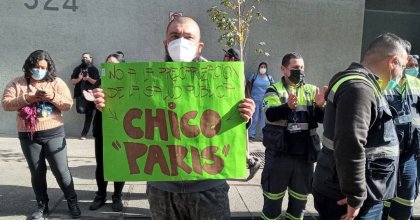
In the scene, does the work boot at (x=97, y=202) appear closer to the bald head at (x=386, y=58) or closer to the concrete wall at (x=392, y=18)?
the bald head at (x=386, y=58)

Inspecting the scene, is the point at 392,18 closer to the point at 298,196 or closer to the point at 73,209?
the point at 298,196

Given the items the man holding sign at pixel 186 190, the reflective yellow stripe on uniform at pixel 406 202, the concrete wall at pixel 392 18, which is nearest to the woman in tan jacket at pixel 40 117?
the man holding sign at pixel 186 190

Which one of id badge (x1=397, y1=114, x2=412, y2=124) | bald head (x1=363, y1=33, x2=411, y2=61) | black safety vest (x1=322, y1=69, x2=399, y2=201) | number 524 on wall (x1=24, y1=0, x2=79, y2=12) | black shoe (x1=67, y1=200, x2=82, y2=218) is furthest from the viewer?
number 524 on wall (x1=24, y1=0, x2=79, y2=12)

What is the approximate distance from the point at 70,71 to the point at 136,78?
7.22m

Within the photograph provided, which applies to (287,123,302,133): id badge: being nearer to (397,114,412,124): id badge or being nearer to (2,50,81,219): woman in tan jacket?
(397,114,412,124): id badge

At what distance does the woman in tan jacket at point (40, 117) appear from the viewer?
400cm

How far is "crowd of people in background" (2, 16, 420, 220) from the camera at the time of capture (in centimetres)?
219

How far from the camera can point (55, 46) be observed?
873cm

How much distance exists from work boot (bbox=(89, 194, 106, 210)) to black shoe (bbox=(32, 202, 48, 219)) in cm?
49

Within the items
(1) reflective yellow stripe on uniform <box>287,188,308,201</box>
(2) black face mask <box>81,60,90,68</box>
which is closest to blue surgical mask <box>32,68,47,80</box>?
(1) reflective yellow stripe on uniform <box>287,188,308,201</box>

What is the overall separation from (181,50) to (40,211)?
9.89 feet

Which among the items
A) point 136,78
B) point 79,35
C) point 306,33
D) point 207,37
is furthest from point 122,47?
point 136,78

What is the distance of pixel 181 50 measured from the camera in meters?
2.18

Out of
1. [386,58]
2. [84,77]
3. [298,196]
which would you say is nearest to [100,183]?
[298,196]
